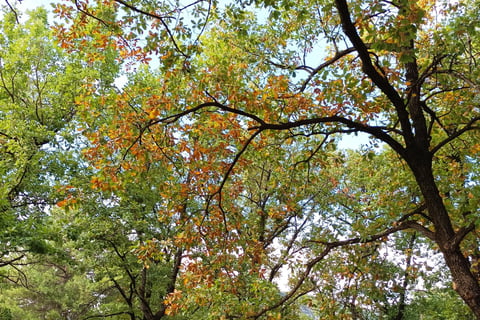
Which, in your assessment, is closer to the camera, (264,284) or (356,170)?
(264,284)

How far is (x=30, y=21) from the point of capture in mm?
12008

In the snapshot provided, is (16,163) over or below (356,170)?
below

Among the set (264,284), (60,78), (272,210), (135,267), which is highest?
(60,78)

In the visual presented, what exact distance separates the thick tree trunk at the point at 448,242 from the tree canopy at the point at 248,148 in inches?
0.6

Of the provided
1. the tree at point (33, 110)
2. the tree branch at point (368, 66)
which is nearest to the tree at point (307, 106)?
the tree branch at point (368, 66)

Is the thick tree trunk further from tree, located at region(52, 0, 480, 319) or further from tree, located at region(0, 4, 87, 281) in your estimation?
tree, located at region(0, 4, 87, 281)

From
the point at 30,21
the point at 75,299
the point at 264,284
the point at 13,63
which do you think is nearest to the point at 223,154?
the point at 264,284

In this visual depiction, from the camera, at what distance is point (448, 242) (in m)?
4.32

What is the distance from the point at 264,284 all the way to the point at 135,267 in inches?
221

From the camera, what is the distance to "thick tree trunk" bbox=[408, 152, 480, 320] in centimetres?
408

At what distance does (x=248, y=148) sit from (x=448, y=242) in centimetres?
321

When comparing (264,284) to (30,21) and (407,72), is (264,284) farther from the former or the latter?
(30,21)

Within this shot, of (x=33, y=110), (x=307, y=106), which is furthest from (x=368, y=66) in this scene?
(x=33, y=110)

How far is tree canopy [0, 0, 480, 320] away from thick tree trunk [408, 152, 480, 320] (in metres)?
0.02
